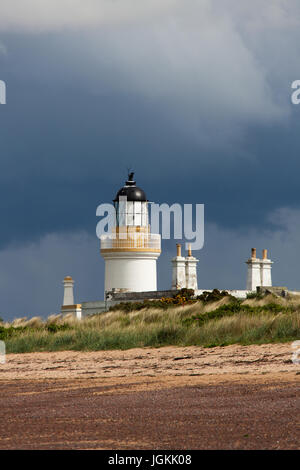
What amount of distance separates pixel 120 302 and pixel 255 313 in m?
16.3

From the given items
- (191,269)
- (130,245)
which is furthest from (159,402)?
(191,269)

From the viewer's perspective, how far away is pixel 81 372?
54.8 ft

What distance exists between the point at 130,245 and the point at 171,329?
61.9ft

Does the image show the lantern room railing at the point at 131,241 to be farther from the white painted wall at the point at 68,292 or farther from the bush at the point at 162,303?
the bush at the point at 162,303

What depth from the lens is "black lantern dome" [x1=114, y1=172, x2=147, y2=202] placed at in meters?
40.2

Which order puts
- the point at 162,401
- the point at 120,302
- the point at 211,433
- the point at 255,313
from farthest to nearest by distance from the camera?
the point at 120,302
the point at 255,313
the point at 162,401
the point at 211,433

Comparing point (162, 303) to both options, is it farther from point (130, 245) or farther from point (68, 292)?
point (68, 292)

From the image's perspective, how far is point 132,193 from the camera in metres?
40.2

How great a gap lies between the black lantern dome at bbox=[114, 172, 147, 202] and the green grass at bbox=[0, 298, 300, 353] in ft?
39.5

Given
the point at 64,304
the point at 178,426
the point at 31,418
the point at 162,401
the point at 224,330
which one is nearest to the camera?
the point at 178,426

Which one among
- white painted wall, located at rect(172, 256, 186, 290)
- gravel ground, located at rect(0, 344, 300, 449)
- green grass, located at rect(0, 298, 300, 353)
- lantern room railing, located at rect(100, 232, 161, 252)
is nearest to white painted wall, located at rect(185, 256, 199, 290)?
white painted wall, located at rect(172, 256, 186, 290)
